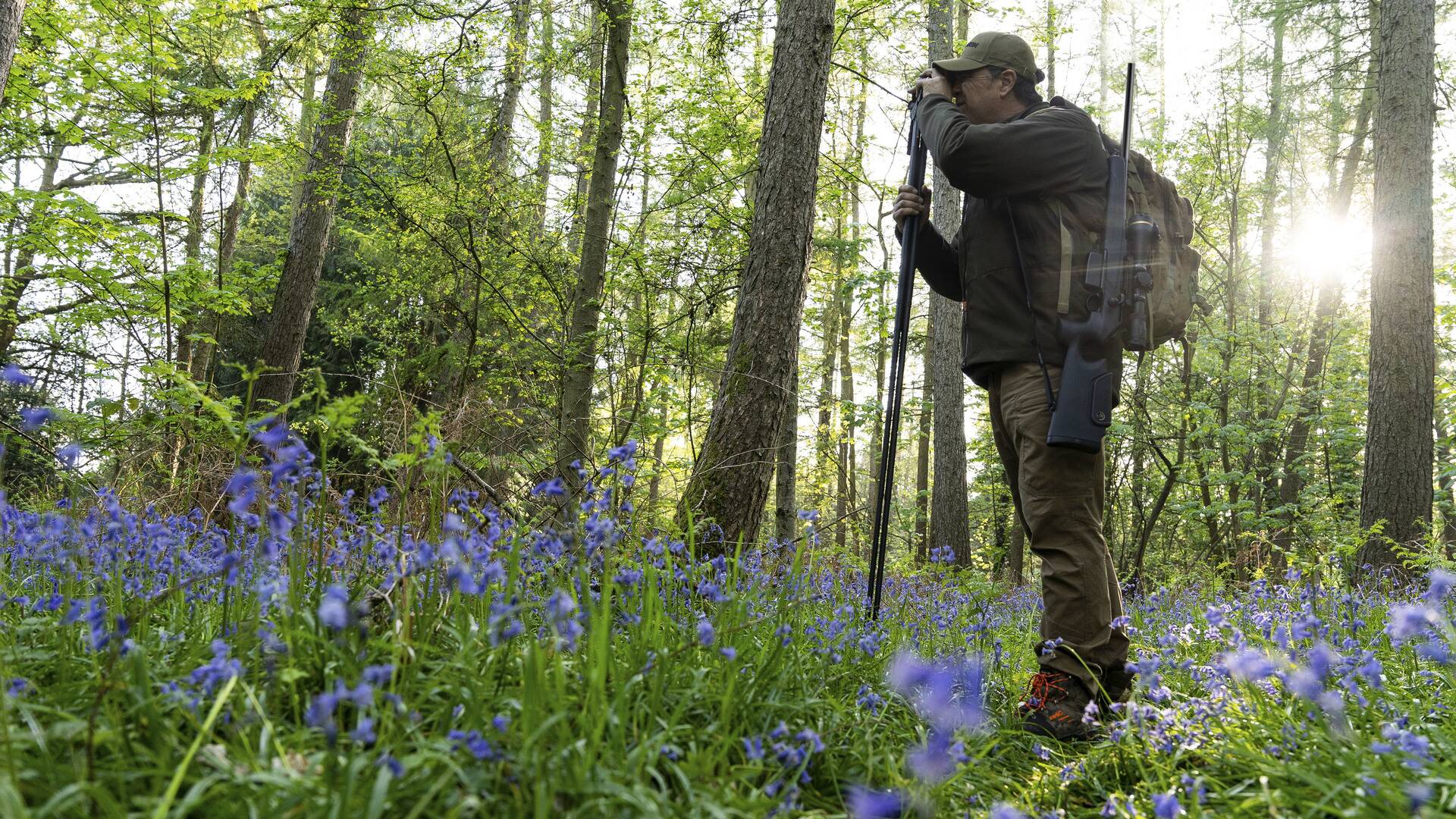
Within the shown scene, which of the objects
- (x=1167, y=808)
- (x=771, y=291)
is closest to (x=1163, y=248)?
(x=771, y=291)

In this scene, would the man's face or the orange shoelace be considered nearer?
the orange shoelace

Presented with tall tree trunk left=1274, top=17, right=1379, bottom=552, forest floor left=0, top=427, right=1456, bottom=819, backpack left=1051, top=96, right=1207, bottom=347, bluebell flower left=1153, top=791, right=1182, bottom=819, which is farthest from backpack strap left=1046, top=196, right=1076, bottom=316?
tall tree trunk left=1274, top=17, right=1379, bottom=552

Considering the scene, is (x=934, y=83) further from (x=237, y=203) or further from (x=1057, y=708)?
(x=237, y=203)

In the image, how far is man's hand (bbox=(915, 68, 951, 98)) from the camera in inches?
131

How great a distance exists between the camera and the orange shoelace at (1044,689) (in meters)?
2.70

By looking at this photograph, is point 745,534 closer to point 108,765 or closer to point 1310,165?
point 108,765

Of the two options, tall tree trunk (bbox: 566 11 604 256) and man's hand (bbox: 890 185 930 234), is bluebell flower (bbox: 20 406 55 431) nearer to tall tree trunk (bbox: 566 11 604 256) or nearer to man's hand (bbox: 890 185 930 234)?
man's hand (bbox: 890 185 930 234)

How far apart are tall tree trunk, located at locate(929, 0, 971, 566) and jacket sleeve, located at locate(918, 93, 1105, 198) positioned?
6.99 m

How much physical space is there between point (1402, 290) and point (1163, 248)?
18.7 feet

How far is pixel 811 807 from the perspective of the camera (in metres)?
1.85

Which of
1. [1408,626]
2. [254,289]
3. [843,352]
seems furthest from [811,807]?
[843,352]

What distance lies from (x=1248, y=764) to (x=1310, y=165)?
20.0 metres

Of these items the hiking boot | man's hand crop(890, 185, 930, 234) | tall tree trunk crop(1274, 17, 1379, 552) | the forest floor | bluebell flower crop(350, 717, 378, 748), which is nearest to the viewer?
bluebell flower crop(350, 717, 378, 748)

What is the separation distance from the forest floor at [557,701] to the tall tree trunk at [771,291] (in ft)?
4.07
